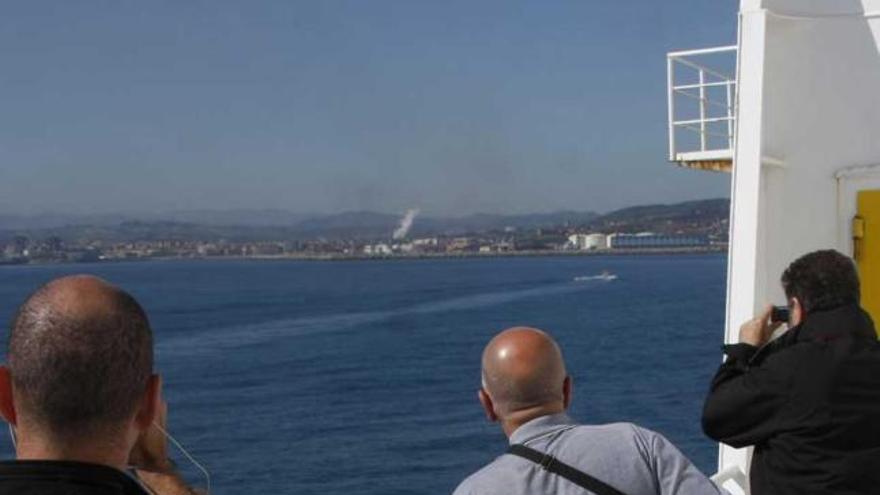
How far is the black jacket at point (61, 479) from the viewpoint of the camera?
156 centimetres

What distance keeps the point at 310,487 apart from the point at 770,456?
3306cm

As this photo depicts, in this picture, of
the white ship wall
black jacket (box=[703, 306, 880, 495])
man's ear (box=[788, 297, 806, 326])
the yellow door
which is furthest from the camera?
the yellow door

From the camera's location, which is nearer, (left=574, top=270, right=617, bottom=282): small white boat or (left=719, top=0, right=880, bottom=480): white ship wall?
(left=719, top=0, right=880, bottom=480): white ship wall

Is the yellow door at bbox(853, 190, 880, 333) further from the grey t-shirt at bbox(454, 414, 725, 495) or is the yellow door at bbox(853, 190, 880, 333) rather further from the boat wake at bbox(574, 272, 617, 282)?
the boat wake at bbox(574, 272, 617, 282)

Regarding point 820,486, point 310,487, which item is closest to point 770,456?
point 820,486

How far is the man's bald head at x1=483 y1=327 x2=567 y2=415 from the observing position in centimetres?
256

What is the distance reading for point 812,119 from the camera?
5.92 m

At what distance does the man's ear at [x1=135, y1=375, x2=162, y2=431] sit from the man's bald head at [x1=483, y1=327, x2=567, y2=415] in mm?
983

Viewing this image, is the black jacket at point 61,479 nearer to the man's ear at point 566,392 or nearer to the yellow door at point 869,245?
the man's ear at point 566,392

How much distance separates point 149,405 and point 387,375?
55.9 m

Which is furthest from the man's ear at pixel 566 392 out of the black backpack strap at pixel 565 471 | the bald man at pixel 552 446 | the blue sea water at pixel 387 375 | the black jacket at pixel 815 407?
the blue sea water at pixel 387 375

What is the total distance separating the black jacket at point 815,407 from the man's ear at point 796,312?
63mm

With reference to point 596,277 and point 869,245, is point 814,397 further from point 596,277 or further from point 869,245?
point 596,277

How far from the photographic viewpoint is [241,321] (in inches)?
3285
